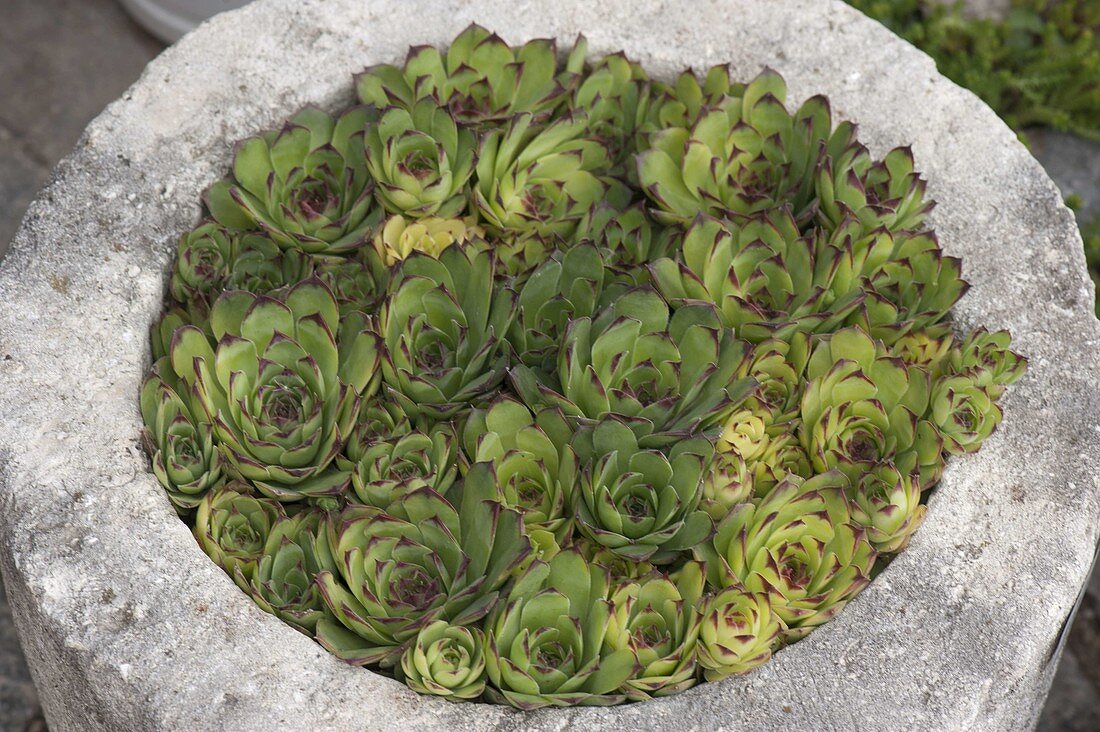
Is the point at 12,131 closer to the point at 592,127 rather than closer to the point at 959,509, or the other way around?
the point at 592,127

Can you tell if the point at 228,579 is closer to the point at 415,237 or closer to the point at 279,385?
the point at 279,385

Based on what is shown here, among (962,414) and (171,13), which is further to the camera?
(171,13)

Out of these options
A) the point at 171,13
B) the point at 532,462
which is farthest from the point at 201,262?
the point at 171,13

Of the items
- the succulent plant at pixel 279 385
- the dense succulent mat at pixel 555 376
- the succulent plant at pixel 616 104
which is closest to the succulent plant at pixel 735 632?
the dense succulent mat at pixel 555 376

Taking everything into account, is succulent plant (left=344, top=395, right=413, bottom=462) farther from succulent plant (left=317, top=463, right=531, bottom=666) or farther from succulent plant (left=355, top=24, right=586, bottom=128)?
succulent plant (left=355, top=24, right=586, bottom=128)

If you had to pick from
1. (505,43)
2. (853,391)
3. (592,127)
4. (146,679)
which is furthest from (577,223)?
(146,679)

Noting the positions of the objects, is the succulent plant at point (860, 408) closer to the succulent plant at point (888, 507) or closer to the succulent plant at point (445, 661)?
the succulent plant at point (888, 507)
